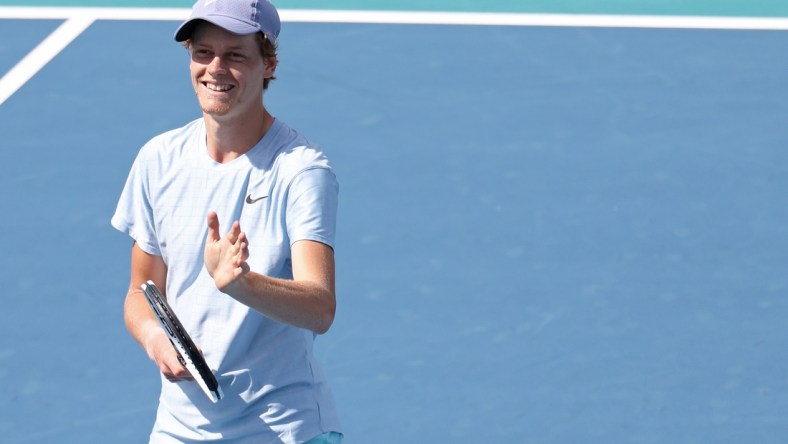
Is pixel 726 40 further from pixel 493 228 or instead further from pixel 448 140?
pixel 493 228

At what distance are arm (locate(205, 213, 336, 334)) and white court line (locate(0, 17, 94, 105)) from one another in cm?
541

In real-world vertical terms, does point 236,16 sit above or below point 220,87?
above

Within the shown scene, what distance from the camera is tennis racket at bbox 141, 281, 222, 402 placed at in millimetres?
3285

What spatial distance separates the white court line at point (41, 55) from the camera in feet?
27.7

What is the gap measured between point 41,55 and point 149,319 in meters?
5.72

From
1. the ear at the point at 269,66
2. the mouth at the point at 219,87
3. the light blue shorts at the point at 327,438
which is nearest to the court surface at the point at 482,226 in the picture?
the light blue shorts at the point at 327,438

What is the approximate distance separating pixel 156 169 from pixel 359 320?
9.14 ft

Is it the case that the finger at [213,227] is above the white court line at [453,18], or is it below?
below

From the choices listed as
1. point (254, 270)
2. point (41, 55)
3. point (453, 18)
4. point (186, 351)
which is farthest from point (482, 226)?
point (186, 351)

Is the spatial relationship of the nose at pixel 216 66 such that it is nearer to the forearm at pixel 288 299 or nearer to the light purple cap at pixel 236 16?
the light purple cap at pixel 236 16

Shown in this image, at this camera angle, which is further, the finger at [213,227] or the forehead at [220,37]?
the forehead at [220,37]

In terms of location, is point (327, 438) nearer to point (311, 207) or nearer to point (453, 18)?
point (311, 207)

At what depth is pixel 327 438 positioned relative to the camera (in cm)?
349

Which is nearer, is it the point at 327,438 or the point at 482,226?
the point at 327,438
